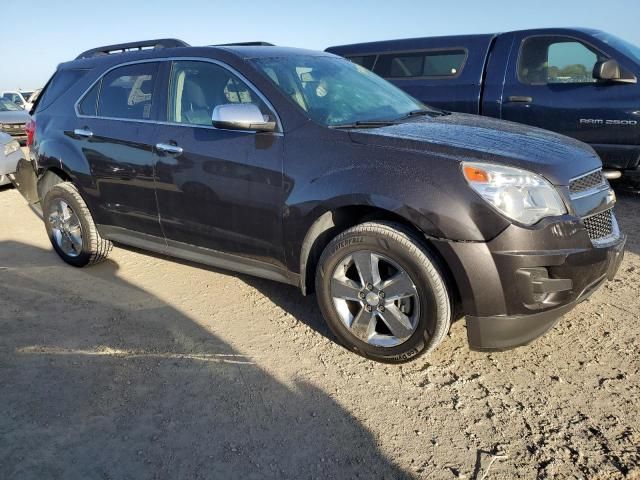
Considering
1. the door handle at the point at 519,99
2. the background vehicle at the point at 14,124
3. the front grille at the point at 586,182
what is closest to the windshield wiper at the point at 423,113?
the front grille at the point at 586,182

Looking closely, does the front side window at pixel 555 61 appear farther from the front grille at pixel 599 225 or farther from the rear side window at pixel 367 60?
the front grille at pixel 599 225

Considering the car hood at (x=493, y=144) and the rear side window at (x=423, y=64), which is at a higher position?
the rear side window at (x=423, y=64)

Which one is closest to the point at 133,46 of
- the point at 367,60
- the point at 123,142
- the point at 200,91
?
the point at 123,142

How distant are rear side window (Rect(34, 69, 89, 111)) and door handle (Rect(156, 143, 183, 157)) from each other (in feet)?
4.74

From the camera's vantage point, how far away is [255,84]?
3.24 meters

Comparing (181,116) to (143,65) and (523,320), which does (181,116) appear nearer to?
(143,65)

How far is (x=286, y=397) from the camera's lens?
2.62 meters

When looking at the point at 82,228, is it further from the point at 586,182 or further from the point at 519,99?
the point at 519,99

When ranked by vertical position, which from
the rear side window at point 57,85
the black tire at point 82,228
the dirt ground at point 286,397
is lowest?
the dirt ground at point 286,397

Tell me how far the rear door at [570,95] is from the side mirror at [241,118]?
3814 mm

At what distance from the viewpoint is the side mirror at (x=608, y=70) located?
5238 millimetres

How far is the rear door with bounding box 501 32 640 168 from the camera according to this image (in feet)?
17.4

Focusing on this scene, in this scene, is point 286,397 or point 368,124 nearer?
point 286,397

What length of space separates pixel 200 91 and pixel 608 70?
4.15 meters
